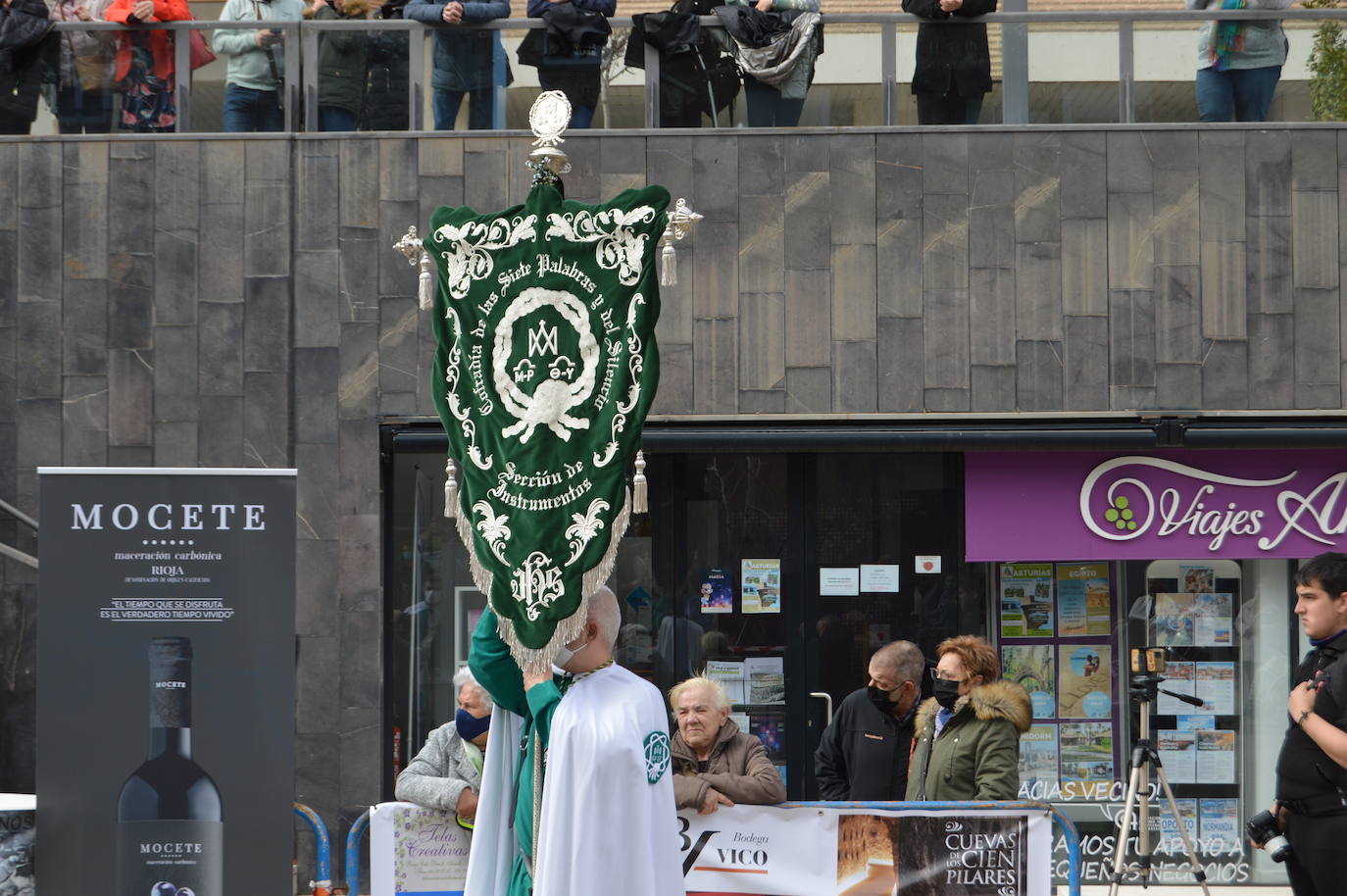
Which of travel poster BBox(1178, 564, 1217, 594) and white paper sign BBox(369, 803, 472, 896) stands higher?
travel poster BBox(1178, 564, 1217, 594)

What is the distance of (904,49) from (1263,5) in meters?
2.50

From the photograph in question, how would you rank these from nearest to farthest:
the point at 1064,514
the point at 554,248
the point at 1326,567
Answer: the point at 554,248 < the point at 1326,567 < the point at 1064,514

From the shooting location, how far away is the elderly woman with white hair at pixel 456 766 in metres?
7.52

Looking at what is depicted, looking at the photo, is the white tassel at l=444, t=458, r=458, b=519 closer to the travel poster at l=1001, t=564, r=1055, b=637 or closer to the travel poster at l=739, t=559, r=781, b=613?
the travel poster at l=739, t=559, r=781, b=613

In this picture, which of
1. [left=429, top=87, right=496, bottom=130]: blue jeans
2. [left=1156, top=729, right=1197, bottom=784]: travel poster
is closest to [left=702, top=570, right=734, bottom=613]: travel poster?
[left=1156, top=729, right=1197, bottom=784]: travel poster

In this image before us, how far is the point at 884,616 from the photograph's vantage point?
1129 cm

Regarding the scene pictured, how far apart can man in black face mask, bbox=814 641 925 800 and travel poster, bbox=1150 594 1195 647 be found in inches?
132

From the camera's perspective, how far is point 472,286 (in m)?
5.95

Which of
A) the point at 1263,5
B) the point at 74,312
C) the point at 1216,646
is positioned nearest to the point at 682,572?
the point at 1216,646

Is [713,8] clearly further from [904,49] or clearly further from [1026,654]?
[1026,654]

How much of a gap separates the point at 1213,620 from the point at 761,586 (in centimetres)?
308

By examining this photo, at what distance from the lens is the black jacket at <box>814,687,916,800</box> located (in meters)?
8.45

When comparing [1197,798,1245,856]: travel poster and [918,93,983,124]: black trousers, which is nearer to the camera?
[1197,798,1245,856]: travel poster

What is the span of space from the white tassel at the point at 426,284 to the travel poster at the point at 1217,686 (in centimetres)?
708
